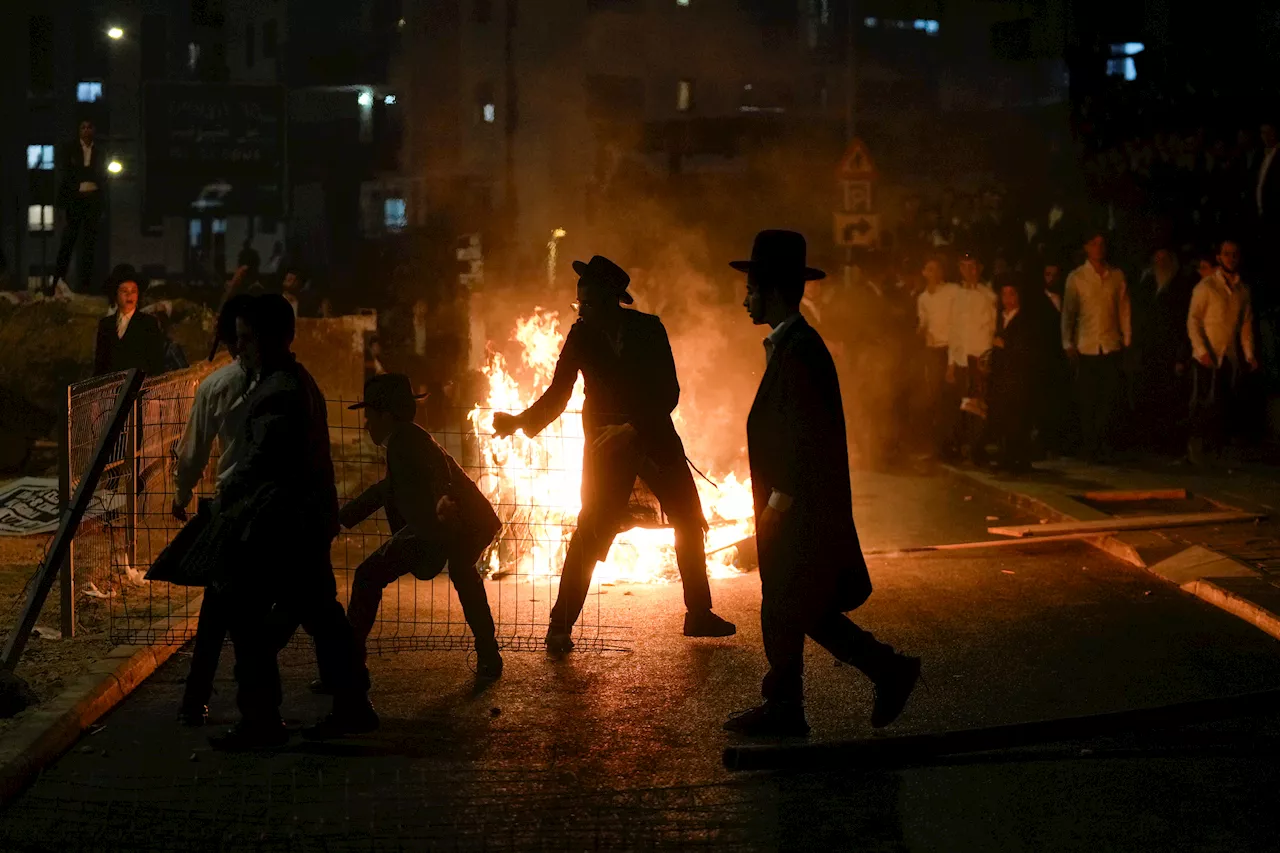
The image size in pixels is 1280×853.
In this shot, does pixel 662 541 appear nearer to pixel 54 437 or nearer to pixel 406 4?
pixel 54 437

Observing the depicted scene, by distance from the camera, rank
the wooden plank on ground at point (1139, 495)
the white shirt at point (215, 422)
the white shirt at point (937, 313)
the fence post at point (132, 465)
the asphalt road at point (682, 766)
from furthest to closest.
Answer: the white shirt at point (937, 313), the wooden plank on ground at point (1139, 495), the fence post at point (132, 465), the white shirt at point (215, 422), the asphalt road at point (682, 766)

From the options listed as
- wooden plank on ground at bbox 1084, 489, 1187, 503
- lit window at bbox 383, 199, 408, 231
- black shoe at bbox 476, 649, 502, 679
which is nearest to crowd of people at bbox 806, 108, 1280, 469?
wooden plank on ground at bbox 1084, 489, 1187, 503

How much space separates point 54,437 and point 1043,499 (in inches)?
397

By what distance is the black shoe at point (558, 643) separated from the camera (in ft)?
24.0

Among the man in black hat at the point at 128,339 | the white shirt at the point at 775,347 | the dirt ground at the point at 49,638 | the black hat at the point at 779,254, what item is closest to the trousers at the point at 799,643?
the white shirt at the point at 775,347

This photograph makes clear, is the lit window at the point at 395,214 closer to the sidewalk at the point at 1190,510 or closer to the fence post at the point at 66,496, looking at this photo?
the sidewalk at the point at 1190,510

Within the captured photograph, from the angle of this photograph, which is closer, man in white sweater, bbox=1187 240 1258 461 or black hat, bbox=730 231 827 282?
black hat, bbox=730 231 827 282

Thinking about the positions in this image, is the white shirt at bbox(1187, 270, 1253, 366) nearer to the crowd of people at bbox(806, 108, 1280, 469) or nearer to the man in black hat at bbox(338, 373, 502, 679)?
the crowd of people at bbox(806, 108, 1280, 469)

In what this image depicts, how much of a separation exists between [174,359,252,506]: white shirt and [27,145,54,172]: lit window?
147 ft

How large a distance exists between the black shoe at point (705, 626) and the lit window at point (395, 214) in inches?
1604

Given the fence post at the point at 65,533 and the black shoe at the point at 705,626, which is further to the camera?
the black shoe at the point at 705,626

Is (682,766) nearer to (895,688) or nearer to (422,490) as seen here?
(895,688)

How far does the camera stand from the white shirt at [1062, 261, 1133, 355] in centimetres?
1438

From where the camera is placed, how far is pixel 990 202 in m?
20.1
